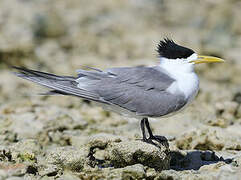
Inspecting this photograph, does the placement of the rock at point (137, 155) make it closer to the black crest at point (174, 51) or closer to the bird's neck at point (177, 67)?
the bird's neck at point (177, 67)

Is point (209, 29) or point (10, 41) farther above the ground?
point (209, 29)

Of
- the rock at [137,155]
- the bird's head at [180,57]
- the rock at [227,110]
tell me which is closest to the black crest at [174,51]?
the bird's head at [180,57]

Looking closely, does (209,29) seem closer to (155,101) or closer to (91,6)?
(91,6)

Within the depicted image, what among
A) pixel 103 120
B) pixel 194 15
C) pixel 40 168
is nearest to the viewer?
pixel 40 168

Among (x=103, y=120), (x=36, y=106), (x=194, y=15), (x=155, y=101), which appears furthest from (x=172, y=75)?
(x=194, y=15)

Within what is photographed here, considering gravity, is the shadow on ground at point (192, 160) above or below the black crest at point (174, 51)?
below

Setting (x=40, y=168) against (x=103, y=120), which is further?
(x=103, y=120)

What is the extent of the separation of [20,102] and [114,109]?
9.70 ft

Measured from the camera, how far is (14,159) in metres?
5.21

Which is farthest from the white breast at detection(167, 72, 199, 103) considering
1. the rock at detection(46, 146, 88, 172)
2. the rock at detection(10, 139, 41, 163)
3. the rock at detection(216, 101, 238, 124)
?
the rock at detection(216, 101, 238, 124)

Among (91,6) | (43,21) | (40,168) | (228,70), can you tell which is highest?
(91,6)

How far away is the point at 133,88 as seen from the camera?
533 centimetres

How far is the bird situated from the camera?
5219 millimetres

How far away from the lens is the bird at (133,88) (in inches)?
205
